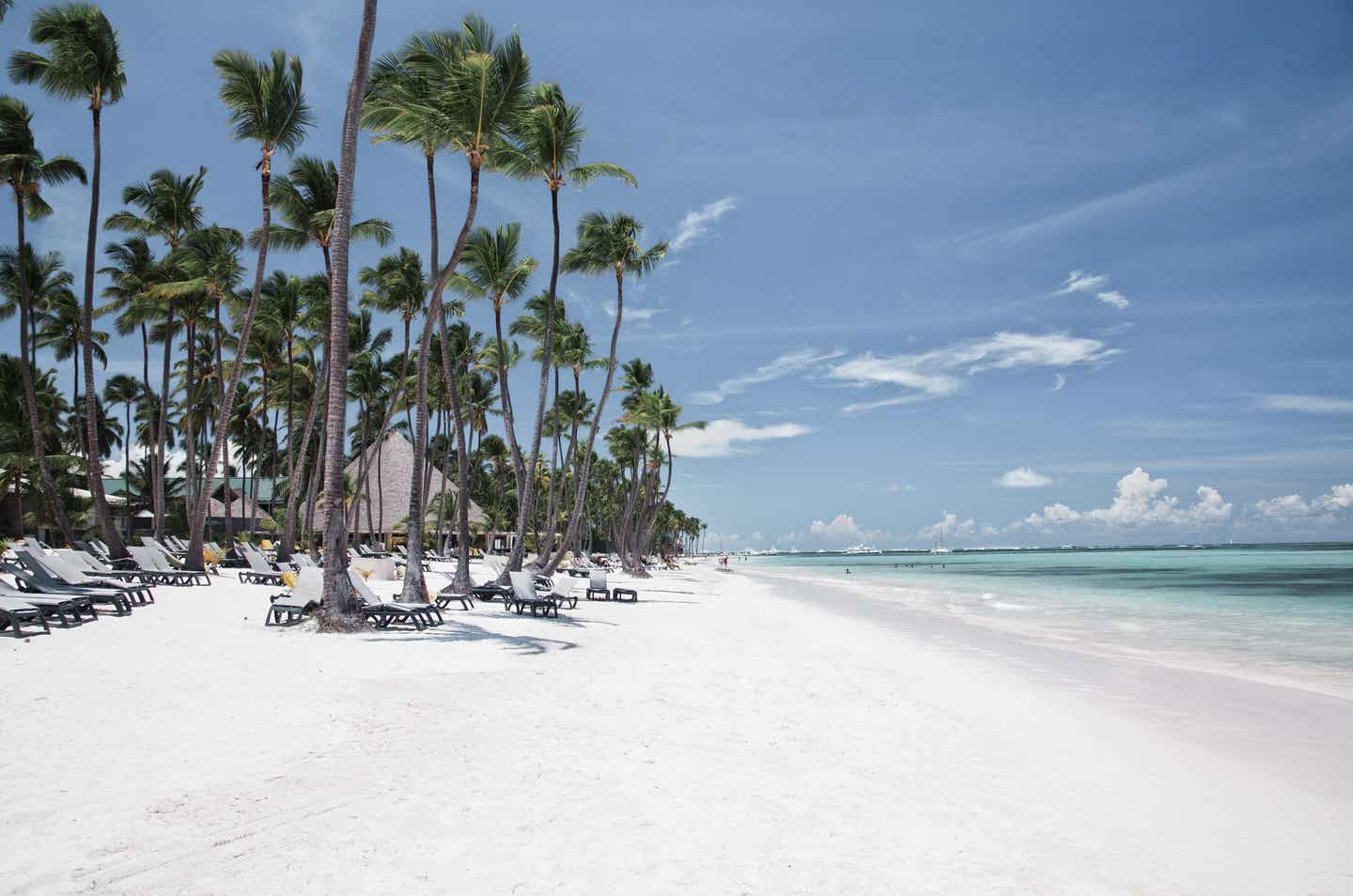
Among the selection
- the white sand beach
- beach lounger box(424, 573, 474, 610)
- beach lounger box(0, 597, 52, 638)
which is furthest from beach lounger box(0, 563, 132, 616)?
beach lounger box(424, 573, 474, 610)

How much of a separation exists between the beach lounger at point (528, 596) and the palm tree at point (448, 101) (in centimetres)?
246

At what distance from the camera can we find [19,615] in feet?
31.5

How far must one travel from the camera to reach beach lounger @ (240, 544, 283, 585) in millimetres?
20312

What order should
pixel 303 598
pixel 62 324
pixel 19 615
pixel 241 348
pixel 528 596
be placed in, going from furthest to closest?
pixel 62 324 < pixel 241 348 < pixel 528 596 < pixel 303 598 < pixel 19 615

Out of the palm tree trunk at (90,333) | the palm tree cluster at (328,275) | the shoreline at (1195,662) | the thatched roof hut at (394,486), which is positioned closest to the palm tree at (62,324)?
the palm tree cluster at (328,275)

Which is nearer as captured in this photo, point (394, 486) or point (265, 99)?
point (265, 99)

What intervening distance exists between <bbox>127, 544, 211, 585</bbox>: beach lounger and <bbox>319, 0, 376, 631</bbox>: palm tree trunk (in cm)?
916

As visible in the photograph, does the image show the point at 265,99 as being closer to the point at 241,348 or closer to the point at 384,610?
the point at 241,348

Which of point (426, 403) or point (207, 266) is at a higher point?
point (207, 266)

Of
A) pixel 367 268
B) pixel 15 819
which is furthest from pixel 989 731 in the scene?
pixel 367 268

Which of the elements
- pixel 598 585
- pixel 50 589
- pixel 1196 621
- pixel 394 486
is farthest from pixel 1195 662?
pixel 394 486

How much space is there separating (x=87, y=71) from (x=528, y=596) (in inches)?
785

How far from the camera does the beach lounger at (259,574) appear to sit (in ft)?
66.6

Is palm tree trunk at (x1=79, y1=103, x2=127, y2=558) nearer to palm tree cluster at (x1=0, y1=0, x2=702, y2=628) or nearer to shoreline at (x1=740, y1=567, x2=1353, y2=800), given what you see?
palm tree cluster at (x1=0, y1=0, x2=702, y2=628)
